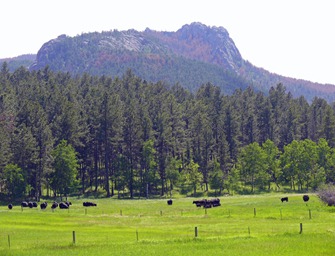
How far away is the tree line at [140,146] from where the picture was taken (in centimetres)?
11781

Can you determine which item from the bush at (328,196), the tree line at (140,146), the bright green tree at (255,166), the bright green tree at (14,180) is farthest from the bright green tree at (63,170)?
the bush at (328,196)

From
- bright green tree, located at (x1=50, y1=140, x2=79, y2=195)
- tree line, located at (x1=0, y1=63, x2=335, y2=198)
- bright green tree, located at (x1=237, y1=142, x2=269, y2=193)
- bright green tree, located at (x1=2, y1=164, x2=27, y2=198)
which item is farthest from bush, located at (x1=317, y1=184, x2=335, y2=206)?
bright green tree, located at (x1=2, y1=164, x2=27, y2=198)

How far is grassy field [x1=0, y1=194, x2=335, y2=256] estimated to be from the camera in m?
43.2

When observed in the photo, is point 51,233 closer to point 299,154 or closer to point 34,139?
point 34,139

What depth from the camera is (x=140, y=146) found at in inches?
5340

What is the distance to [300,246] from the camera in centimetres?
4400

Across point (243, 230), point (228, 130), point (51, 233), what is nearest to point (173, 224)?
point (243, 230)

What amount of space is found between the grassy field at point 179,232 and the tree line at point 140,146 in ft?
124

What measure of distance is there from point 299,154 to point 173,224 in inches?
2973

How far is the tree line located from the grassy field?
124 ft

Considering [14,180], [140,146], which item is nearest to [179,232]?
[14,180]

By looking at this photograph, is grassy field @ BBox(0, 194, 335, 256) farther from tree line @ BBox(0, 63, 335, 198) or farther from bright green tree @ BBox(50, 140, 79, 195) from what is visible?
tree line @ BBox(0, 63, 335, 198)

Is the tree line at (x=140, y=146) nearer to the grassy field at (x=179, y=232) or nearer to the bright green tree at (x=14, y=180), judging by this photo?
the bright green tree at (x=14, y=180)

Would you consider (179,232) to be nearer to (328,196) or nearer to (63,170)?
(328,196)
